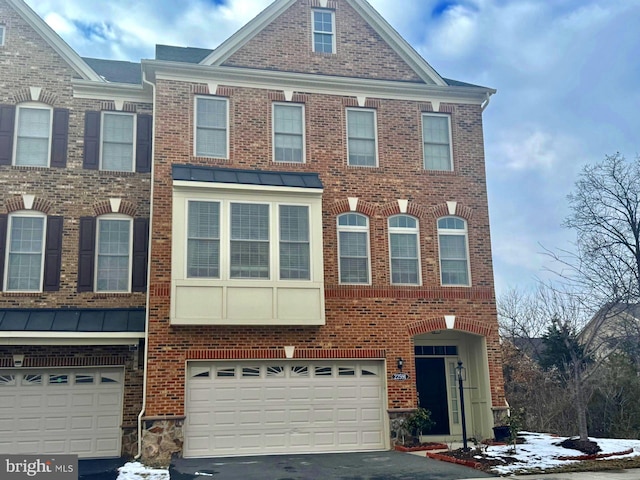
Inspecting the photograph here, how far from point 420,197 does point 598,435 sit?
13.7m

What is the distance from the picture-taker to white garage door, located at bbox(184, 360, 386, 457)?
1437cm

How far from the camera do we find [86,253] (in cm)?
1593

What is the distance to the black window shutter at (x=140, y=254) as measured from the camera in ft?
52.4

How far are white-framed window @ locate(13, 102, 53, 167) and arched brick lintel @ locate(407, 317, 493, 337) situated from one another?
33.1 feet

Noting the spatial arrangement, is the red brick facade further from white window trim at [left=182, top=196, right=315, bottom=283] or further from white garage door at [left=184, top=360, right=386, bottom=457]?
white window trim at [left=182, top=196, right=315, bottom=283]

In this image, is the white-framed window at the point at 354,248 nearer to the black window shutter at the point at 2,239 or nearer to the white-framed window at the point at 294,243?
the white-framed window at the point at 294,243

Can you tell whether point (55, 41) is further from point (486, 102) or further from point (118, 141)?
point (486, 102)

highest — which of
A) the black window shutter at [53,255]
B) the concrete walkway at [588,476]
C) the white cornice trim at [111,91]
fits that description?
the white cornice trim at [111,91]

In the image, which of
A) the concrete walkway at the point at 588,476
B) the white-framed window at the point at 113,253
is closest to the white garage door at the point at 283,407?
the white-framed window at the point at 113,253

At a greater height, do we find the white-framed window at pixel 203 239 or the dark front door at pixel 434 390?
the white-framed window at pixel 203 239

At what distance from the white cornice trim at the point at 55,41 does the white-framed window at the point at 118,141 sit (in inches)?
43.6

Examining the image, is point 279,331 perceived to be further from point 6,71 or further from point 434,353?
point 6,71

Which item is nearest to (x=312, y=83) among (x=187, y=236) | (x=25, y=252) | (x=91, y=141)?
(x=187, y=236)

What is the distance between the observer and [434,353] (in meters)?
17.0
